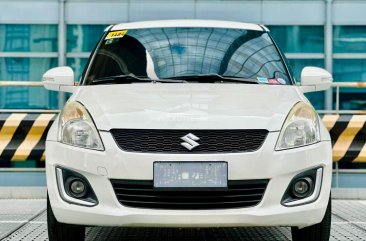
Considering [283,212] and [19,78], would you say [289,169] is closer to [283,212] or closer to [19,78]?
[283,212]

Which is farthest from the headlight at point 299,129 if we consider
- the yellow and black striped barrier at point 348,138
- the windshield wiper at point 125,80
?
the yellow and black striped barrier at point 348,138

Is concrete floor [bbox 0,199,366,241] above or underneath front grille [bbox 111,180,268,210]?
underneath

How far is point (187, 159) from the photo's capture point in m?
4.09

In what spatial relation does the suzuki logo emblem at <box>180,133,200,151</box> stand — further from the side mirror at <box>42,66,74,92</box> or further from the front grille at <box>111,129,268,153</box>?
the side mirror at <box>42,66,74,92</box>

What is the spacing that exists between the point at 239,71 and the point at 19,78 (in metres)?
11.1

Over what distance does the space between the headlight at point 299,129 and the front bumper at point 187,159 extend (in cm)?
6

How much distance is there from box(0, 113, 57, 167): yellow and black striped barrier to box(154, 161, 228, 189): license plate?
4.11 m

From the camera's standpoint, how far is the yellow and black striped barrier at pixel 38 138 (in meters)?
7.95

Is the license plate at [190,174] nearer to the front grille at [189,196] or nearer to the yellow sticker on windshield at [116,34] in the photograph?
the front grille at [189,196]

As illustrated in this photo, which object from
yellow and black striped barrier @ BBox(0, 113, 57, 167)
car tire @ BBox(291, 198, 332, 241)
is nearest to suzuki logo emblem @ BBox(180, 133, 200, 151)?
car tire @ BBox(291, 198, 332, 241)

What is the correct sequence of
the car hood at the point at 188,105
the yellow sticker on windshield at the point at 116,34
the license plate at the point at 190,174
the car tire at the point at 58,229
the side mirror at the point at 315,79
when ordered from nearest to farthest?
the license plate at the point at 190,174, the car hood at the point at 188,105, the car tire at the point at 58,229, the side mirror at the point at 315,79, the yellow sticker on windshield at the point at 116,34

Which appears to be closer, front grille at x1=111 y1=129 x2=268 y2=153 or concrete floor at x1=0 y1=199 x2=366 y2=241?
front grille at x1=111 y1=129 x2=268 y2=153

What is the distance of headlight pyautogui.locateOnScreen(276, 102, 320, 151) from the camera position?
4.26m

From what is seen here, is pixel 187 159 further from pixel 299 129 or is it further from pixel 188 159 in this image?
pixel 299 129
